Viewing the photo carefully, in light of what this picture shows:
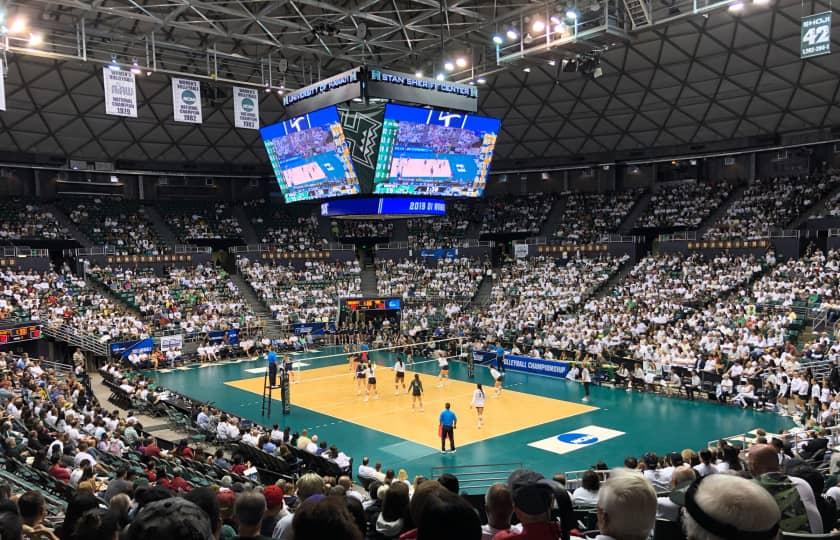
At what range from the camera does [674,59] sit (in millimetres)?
36500

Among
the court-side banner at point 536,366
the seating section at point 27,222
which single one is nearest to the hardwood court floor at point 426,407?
the court-side banner at point 536,366

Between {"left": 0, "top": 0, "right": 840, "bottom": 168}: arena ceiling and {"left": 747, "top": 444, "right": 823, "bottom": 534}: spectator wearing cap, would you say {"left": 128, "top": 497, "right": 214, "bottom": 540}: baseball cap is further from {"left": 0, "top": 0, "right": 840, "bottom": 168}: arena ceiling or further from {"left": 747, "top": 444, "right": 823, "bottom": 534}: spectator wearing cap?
{"left": 0, "top": 0, "right": 840, "bottom": 168}: arena ceiling

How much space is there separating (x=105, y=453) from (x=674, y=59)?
3406 cm

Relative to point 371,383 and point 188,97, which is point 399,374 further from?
point 188,97

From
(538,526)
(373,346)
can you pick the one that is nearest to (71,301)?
(373,346)

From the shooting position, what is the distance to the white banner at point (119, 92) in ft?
75.8

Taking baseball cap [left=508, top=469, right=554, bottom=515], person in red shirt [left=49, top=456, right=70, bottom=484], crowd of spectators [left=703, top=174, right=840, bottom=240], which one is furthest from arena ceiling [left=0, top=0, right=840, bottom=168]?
baseball cap [left=508, top=469, right=554, bottom=515]

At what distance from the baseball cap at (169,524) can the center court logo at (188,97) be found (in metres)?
25.4

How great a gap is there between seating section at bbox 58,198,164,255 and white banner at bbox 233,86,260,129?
21379 mm

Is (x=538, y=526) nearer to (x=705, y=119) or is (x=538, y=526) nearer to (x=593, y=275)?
(x=593, y=275)

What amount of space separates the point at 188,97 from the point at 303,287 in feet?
69.6

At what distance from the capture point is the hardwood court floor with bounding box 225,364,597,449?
20594 millimetres

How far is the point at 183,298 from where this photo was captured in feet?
132

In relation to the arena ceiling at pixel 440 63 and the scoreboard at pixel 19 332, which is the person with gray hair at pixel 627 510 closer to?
the arena ceiling at pixel 440 63
